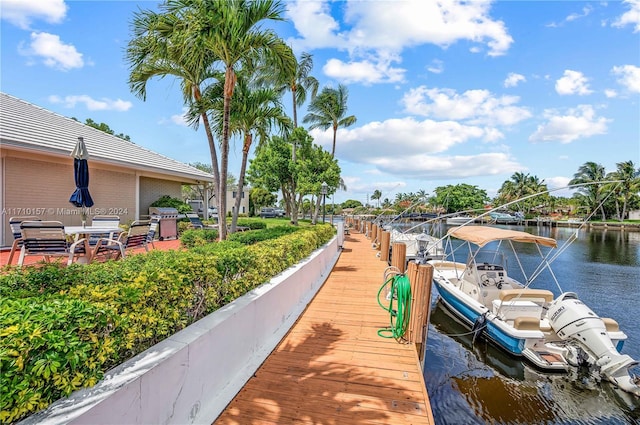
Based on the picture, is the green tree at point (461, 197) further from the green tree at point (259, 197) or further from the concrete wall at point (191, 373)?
the concrete wall at point (191, 373)

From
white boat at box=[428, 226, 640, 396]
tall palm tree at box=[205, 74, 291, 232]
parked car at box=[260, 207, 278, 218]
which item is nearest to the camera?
white boat at box=[428, 226, 640, 396]

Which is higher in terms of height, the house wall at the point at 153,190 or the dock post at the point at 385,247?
the house wall at the point at 153,190

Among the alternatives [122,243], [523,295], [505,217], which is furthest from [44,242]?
[505,217]

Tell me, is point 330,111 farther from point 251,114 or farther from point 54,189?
point 54,189

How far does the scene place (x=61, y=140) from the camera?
10195 mm

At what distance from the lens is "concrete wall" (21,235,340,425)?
5.80 ft

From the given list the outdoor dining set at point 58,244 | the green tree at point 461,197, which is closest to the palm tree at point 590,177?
the green tree at point 461,197

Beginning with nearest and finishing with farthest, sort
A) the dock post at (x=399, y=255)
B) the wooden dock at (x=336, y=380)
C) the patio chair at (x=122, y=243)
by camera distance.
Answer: the wooden dock at (x=336, y=380) < the patio chair at (x=122, y=243) < the dock post at (x=399, y=255)

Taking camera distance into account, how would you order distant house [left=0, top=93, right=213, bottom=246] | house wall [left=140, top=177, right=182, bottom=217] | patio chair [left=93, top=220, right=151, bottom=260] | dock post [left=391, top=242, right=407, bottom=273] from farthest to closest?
house wall [left=140, top=177, right=182, bottom=217] → dock post [left=391, top=242, right=407, bottom=273] → distant house [left=0, top=93, right=213, bottom=246] → patio chair [left=93, top=220, right=151, bottom=260]

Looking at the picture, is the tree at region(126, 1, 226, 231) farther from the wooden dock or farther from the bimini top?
the bimini top

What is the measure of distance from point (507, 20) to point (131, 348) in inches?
474

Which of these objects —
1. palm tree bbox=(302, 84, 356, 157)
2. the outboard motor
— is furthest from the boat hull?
palm tree bbox=(302, 84, 356, 157)

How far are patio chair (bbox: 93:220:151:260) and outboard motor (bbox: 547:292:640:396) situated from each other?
340 inches

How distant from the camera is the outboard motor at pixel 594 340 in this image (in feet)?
17.5
